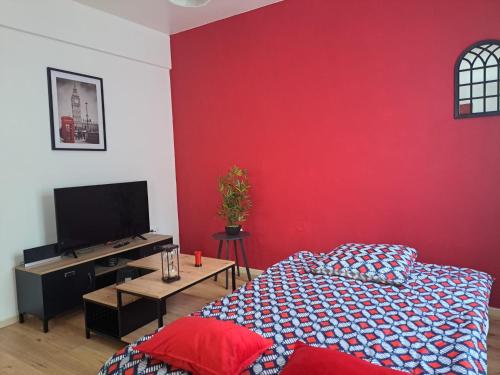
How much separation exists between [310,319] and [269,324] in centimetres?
21

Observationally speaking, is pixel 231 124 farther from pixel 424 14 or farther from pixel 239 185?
pixel 424 14

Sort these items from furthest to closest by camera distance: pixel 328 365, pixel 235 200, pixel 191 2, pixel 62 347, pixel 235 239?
1. pixel 235 200
2. pixel 235 239
3. pixel 62 347
4. pixel 191 2
5. pixel 328 365

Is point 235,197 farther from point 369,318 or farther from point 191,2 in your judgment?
point 369,318

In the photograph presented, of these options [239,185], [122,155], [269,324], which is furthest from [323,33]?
[269,324]

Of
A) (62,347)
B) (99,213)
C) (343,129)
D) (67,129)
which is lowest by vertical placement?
(62,347)

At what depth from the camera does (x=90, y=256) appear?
3156 millimetres

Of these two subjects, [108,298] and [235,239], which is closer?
[108,298]

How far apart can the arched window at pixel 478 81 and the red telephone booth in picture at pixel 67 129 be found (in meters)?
3.27

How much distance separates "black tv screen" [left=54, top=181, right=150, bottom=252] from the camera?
307 centimetres

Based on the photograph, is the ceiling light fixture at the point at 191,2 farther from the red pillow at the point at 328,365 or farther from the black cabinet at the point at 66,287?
the black cabinet at the point at 66,287

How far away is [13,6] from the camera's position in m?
2.86

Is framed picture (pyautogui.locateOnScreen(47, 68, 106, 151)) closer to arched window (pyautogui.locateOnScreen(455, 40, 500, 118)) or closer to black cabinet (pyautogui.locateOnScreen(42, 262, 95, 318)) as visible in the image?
black cabinet (pyautogui.locateOnScreen(42, 262, 95, 318))

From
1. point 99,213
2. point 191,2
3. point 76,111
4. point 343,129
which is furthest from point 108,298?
point 343,129

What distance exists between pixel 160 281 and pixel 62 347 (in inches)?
31.8
